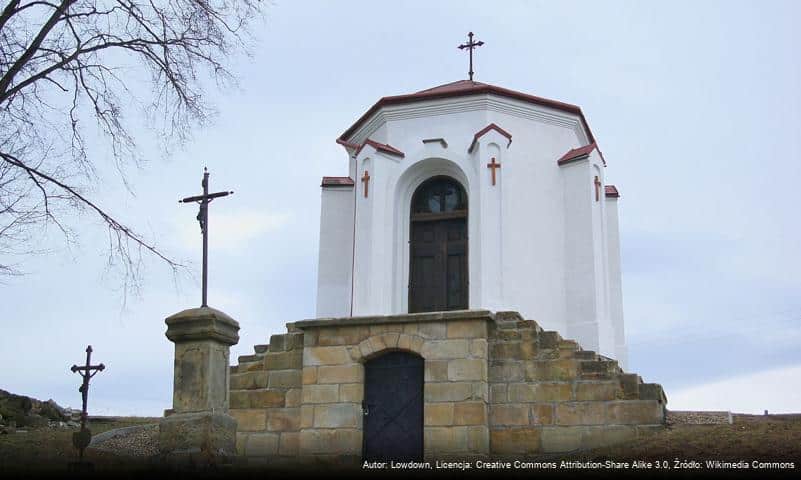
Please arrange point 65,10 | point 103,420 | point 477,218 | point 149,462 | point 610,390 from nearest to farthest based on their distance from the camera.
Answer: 1. point 149,462
2. point 65,10
3. point 610,390
4. point 477,218
5. point 103,420

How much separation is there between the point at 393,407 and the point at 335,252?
16.4 ft

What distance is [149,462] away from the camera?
10727mm

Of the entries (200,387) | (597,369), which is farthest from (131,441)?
(597,369)

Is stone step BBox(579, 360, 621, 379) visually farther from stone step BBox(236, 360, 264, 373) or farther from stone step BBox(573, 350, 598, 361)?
stone step BBox(236, 360, 264, 373)

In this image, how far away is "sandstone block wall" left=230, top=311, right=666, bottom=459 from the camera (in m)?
14.0

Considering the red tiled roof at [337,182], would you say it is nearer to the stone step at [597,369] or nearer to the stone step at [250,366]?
the stone step at [250,366]

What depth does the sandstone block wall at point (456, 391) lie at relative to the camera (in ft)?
46.0

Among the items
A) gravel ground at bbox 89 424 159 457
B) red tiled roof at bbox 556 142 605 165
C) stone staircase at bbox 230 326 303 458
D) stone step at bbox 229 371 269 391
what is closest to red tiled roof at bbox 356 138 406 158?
red tiled roof at bbox 556 142 605 165

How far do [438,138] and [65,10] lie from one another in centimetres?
789

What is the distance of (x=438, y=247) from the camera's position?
18.2m

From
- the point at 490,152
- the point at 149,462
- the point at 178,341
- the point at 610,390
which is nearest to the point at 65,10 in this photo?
the point at 178,341

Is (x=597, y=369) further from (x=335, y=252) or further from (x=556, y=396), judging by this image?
(x=335, y=252)

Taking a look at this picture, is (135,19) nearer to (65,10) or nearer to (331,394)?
(65,10)

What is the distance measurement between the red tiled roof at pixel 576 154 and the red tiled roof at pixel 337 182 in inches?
166
